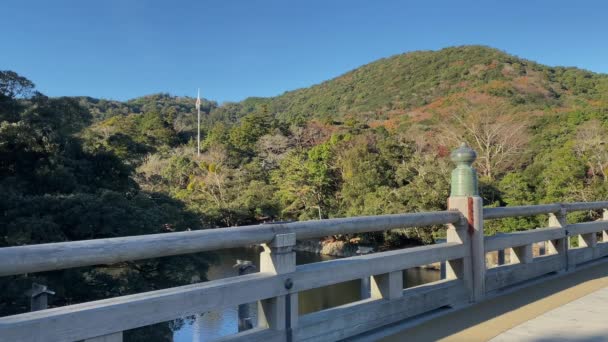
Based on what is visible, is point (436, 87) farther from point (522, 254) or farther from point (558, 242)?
point (522, 254)

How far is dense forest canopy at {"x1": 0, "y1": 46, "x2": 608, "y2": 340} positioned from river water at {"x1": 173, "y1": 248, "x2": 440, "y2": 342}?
7.44 feet

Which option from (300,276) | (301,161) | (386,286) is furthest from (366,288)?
(301,161)

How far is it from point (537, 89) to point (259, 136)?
29724 mm

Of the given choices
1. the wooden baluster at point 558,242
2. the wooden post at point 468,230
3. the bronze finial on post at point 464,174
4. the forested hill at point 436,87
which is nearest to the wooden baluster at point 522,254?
the wooden baluster at point 558,242

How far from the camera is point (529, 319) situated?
341 cm

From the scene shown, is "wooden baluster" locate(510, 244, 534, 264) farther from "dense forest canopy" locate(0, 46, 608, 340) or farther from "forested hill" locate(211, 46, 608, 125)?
"forested hill" locate(211, 46, 608, 125)

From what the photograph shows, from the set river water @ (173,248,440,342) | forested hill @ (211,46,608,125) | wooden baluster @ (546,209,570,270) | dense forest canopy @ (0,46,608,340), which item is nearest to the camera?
wooden baluster @ (546,209,570,270)

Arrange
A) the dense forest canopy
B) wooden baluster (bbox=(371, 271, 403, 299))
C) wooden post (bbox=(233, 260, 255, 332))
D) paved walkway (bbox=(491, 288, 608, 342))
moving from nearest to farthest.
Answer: wooden post (bbox=(233, 260, 255, 332)), paved walkway (bbox=(491, 288, 608, 342)), wooden baluster (bbox=(371, 271, 403, 299)), the dense forest canopy

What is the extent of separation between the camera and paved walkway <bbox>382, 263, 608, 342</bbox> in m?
3.04

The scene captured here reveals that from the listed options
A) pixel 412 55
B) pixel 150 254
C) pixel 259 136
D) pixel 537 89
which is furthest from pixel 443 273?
pixel 412 55

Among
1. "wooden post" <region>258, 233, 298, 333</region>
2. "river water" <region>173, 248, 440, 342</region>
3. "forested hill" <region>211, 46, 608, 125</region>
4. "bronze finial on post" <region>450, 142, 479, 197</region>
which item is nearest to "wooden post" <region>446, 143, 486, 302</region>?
"bronze finial on post" <region>450, 142, 479, 197</region>

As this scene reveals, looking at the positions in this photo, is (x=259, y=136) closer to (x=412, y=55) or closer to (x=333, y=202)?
(x=333, y=202)

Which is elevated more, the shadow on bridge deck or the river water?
the shadow on bridge deck

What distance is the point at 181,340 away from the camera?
11.4 m
